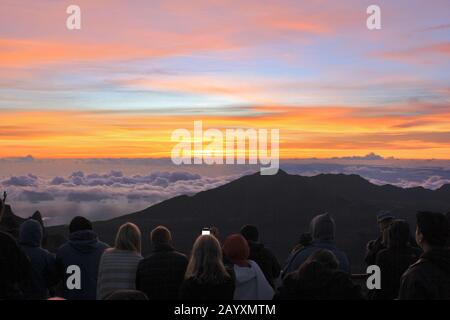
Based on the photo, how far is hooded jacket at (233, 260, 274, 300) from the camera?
7.09 meters

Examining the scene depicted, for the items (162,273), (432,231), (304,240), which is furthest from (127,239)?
(432,231)

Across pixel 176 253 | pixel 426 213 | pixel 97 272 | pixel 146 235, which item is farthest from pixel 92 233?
pixel 146 235

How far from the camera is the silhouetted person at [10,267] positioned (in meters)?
6.41

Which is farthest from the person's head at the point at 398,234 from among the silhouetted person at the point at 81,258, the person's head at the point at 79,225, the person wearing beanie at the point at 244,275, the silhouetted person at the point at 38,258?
the silhouetted person at the point at 38,258

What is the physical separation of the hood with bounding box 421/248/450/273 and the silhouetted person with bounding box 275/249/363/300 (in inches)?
33.3

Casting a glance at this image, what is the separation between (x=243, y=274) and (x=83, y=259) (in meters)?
2.15

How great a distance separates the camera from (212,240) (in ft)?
21.1

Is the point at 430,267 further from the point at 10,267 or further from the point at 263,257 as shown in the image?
the point at 10,267

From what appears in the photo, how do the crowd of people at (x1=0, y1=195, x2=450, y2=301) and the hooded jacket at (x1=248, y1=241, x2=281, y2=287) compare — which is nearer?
the crowd of people at (x1=0, y1=195, x2=450, y2=301)

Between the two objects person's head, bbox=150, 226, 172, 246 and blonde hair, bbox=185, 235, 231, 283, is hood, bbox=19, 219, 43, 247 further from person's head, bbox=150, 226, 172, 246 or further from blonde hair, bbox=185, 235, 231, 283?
blonde hair, bbox=185, 235, 231, 283

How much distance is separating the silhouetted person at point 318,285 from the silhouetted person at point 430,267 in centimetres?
68

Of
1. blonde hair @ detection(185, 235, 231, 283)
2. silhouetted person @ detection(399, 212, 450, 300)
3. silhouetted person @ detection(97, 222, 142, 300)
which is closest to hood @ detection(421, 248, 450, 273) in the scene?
silhouetted person @ detection(399, 212, 450, 300)
